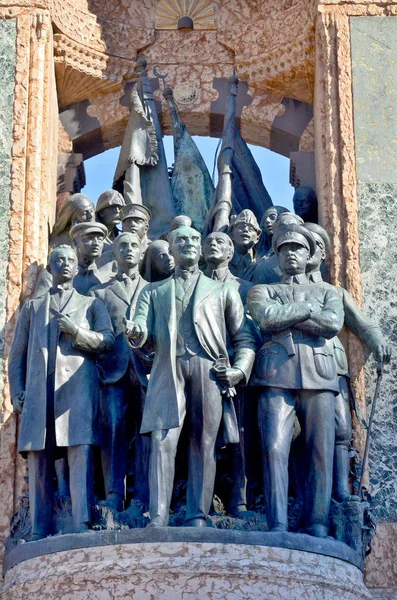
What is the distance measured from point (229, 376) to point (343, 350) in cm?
120

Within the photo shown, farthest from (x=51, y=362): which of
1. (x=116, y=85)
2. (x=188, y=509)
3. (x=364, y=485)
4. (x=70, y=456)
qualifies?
(x=116, y=85)

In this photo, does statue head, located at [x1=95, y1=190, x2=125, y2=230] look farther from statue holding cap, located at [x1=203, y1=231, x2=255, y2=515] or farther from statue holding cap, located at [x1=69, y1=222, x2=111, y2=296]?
statue holding cap, located at [x1=203, y1=231, x2=255, y2=515]

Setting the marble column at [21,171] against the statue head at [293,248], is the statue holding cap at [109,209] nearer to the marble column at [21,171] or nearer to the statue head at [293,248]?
the marble column at [21,171]

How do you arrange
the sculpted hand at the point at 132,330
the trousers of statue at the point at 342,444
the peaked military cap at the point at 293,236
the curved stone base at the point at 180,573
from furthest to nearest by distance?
the peaked military cap at the point at 293,236, the trousers of statue at the point at 342,444, the sculpted hand at the point at 132,330, the curved stone base at the point at 180,573

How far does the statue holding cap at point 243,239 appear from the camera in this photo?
10375 millimetres

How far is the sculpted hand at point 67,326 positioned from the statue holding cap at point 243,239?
1.89 meters

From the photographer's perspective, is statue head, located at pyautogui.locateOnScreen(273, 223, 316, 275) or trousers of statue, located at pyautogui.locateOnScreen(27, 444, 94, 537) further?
statue head, located at pyautogui.locateOnScreen(273, 223, 316, 275)

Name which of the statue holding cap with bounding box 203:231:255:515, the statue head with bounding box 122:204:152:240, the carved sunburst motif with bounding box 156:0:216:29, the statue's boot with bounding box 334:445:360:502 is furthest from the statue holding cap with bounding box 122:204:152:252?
the carved sunburst motif with bounding box 156:0:216:29

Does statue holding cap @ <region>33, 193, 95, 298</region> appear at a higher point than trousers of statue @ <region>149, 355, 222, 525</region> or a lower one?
higher

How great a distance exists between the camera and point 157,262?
998 centimetres

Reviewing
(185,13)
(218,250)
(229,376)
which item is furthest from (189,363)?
(185,13)

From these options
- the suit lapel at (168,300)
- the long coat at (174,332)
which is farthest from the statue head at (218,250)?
the suit lapel at (168,300)

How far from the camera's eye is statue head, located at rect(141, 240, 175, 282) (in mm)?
9930

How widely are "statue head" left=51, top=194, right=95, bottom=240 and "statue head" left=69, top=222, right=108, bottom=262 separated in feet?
1.66
